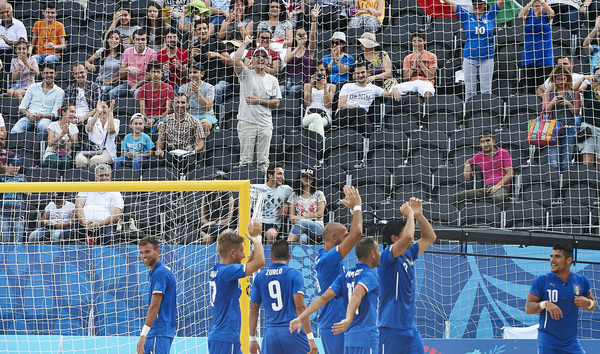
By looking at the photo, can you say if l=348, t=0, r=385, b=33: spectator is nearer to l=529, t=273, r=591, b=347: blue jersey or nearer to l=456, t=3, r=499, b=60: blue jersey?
l=456, t=3, r=499, b=60: blue jersey

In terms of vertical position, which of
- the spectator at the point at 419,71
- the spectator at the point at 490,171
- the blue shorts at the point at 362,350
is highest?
the spectator at the point at 419,71

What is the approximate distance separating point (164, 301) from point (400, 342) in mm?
2232

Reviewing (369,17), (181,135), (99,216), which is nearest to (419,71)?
(369,17)

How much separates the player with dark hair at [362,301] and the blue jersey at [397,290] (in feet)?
0.75

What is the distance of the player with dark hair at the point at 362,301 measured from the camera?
6.86 metres

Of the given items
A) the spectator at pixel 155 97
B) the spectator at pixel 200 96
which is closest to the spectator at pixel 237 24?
the spectator at pixel 200 96

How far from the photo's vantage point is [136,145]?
39.7 feet

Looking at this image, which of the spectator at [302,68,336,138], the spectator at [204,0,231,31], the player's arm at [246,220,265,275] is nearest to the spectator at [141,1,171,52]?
the spectator at [204,0,231,31]

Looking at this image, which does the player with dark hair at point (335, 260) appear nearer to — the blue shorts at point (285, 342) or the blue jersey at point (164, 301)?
the blue shorts at point (285, 342)

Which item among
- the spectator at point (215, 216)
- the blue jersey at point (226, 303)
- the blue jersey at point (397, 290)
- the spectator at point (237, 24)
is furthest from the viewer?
the spectator at point (237, 24)

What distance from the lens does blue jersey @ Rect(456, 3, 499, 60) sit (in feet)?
Answer: 41.0

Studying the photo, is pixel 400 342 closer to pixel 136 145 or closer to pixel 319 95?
pixel 319 95

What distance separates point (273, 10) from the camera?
13312mm

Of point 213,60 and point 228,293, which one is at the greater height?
point 213,60
